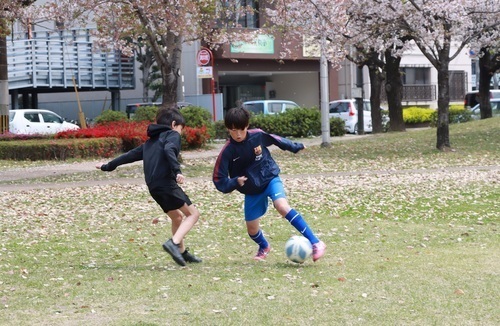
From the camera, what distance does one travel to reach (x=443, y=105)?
22.2 m

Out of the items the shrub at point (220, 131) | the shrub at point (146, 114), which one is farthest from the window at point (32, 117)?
the shrub at point (220, 131)

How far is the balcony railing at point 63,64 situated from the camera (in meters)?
34.8

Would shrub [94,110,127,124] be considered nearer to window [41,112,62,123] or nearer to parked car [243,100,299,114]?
window [41,112,62,123]

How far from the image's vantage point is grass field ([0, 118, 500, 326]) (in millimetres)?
6148

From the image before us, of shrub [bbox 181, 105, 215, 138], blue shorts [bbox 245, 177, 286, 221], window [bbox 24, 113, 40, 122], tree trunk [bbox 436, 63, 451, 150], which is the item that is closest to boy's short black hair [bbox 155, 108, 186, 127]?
blue shorts [bbox 245, 177, 286, 221]

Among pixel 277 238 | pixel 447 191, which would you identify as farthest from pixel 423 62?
pixel 277 238

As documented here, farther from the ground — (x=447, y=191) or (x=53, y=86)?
(x=53, y=86)

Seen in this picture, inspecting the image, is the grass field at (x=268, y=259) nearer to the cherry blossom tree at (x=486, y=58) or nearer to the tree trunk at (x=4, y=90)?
the tree trunk at (x=4, y=90)

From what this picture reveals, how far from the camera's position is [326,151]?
23.9 metres

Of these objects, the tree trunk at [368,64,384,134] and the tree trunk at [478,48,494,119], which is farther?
the tree trunk at [478,48,494,119]

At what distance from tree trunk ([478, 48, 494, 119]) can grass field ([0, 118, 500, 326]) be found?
55.2 feet

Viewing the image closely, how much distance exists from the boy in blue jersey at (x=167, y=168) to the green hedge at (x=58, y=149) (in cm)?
1508

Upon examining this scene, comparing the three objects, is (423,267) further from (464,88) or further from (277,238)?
(464,88)

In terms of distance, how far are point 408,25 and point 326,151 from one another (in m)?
4.23
